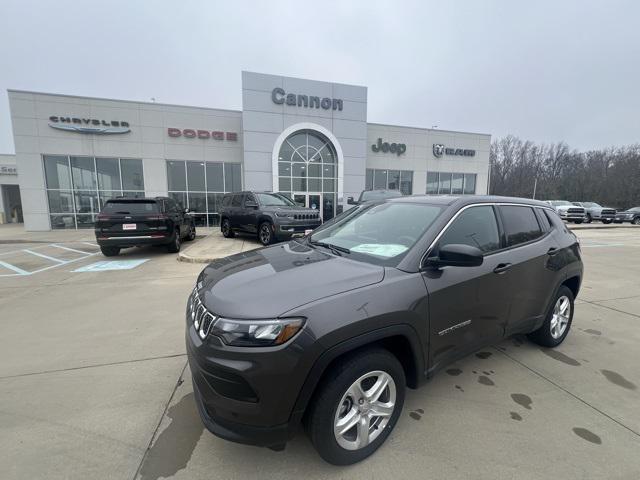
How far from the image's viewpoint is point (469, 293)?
2.40 meters

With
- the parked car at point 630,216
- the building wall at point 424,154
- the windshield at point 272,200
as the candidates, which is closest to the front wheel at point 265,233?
the windshield at point 272,200

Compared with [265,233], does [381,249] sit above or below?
above

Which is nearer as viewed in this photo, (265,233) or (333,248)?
(333,248)

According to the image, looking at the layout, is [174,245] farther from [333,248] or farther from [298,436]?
[298,436]

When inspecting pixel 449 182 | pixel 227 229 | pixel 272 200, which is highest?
pixel 449 182

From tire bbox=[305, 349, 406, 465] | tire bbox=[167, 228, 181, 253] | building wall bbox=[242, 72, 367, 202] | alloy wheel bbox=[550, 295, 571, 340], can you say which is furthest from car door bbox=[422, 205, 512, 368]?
building wall bbox=[242, 72, 367, 202]

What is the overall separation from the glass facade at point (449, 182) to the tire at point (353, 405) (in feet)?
72.2

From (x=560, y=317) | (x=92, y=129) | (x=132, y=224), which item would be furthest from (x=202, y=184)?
(x=560, y=317)

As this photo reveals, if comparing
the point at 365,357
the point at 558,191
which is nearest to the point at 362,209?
the point at 365,357

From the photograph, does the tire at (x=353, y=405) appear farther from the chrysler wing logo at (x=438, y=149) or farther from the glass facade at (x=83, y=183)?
the chrysler wing logo at (x=438, y=149)

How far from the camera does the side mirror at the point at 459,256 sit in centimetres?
207

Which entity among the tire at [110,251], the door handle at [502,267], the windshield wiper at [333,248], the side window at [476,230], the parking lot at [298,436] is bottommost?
the parking lot at [298,436]

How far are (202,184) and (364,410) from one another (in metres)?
18.2

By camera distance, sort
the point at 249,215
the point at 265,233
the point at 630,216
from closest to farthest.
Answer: the point at 265,233, the point at 249,215, the point at 630,216
